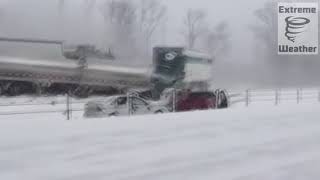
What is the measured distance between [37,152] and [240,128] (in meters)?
5.73

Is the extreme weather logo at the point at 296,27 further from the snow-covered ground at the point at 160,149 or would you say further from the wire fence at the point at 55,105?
the snow-covered ground at the point at 160,149

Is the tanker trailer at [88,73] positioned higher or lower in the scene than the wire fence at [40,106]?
higher

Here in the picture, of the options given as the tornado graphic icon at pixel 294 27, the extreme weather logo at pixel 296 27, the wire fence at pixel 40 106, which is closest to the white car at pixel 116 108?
the wire fence at pixel 40 106

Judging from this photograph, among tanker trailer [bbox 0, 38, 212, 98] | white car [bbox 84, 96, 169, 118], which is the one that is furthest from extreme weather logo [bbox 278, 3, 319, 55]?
white car [bbox 84, 96, 169, 118]

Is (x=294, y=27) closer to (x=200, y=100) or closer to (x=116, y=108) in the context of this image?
(x=200, y=100)

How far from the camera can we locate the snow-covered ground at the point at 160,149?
7.86 m

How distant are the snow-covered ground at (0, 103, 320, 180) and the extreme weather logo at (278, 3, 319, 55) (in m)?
Answer: 9.14

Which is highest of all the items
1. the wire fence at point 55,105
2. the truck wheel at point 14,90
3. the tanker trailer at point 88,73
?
the tanker trailer at point 88,73

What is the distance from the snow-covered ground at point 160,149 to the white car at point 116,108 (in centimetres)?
260

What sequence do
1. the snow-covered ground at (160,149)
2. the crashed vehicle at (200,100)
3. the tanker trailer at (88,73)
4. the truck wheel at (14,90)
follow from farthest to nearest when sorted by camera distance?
the truck wheel at (14,90) < the tanker trailer at (88,73) < the crashed vehicle at (200,100) < the snow-covered ground at (160,149)

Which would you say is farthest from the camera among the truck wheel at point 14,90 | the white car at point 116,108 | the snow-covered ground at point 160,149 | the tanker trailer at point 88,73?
the truck wheel at point 14,90

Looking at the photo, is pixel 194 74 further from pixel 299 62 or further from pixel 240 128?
pixel 299 62

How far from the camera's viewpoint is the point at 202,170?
8.12 meters

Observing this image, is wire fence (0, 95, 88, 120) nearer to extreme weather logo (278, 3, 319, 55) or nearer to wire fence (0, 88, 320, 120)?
wire fence (0, 88, 320, 120)
